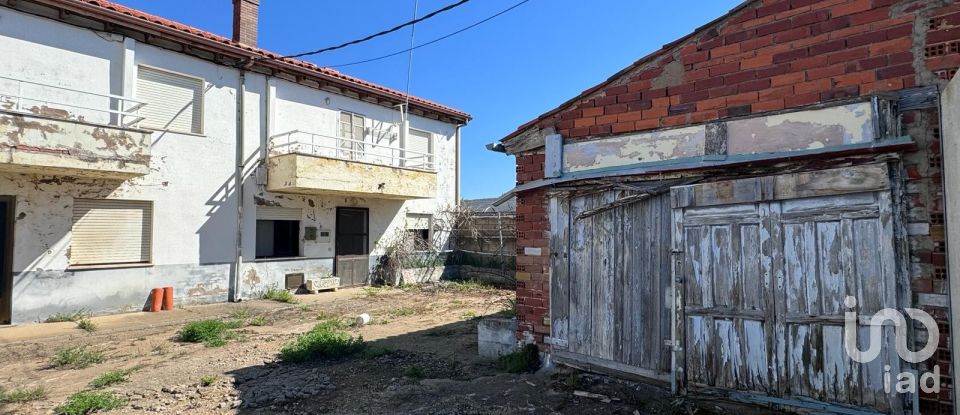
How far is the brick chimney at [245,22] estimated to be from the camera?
1319 cm

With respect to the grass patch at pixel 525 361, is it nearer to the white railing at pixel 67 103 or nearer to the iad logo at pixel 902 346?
the iad logo at pixel 902 346

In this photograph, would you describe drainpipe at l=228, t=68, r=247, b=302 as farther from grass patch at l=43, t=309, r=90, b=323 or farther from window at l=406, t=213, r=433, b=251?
window at l=406, t=213, r=433, b=251

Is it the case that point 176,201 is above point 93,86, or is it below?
below

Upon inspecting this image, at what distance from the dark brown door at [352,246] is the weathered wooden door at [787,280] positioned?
38.7 feet

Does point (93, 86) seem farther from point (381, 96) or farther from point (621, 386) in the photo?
point (621, 386)

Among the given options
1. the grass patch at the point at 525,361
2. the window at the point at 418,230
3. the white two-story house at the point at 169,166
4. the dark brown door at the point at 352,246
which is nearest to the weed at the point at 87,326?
the white two-story house at the point at 169,166

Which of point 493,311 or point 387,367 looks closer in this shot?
point 387,367

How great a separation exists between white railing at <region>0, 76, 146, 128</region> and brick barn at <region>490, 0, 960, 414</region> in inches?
356

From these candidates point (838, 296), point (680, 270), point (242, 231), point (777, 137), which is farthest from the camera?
point (242, 231)

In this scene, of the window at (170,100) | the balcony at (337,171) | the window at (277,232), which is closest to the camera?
the window at (170,100)

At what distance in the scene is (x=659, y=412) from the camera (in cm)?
425

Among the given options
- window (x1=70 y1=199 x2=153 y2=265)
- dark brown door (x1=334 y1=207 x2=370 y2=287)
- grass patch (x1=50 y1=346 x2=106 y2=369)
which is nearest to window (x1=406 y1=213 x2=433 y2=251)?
dark brown door (x1=334 y1=207 x2=370 y2=287)

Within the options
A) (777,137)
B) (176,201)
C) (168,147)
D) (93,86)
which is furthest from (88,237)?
(777,137)

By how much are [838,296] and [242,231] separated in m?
12.1
